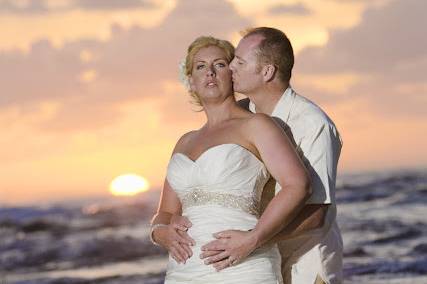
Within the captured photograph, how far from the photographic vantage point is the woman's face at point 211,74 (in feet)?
15.1

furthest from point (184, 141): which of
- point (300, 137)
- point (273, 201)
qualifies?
point (273, 201)

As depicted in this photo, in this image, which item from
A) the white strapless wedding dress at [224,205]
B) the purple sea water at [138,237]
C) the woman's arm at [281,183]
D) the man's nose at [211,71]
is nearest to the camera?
the woman's arm at [281,183]

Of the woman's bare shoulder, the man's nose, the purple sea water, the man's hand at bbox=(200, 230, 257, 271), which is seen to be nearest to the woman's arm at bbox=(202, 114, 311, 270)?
the man's hand at bbox=(200, 230, 257, 271)

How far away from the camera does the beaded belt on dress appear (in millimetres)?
4531

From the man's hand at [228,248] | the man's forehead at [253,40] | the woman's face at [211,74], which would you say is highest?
the man's forehead at [253,40]

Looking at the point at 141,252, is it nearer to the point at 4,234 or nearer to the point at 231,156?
the point at 4,234

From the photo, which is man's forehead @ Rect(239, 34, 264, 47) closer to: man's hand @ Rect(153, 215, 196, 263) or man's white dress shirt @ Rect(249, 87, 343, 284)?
man's white dress shirt @ Rect(249, 87, 343, 284)

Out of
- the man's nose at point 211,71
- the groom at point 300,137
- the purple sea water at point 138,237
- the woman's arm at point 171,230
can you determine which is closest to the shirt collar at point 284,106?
the groom at point 300,137

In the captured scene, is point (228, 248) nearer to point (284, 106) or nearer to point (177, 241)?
point (177, 241)

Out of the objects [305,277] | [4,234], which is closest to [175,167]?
[305,277]

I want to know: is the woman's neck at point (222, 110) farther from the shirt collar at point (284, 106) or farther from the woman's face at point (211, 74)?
the shirt collar at point (284, 106)

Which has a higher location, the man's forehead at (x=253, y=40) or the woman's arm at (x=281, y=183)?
the man's forehead at (x=253, y=40)

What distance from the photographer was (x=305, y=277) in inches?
186

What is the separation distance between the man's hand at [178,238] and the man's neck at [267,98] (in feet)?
2.00
